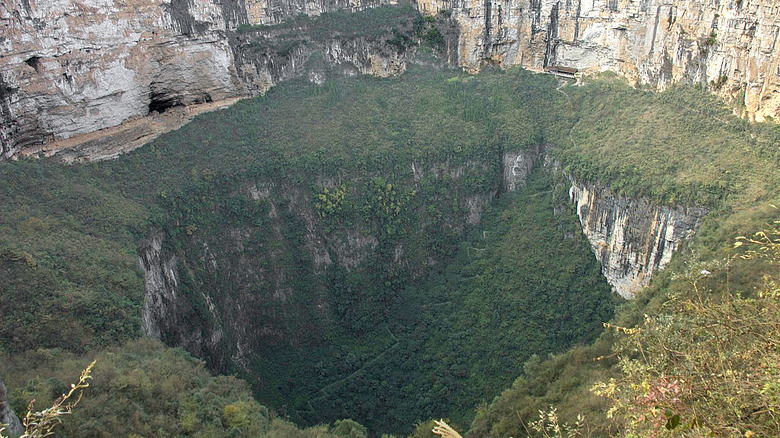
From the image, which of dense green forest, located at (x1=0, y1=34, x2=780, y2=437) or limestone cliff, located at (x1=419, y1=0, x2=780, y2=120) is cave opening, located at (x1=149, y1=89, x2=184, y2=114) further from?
limestone cliff, located at (x1=419, y1=0, x2=780, y2=120)

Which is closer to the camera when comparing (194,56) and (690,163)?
(690,163)

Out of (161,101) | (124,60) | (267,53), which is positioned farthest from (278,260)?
(267,53)

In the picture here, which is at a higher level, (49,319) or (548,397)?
(49,319)

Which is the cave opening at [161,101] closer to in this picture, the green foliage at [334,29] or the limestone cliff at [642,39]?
the green foliage at [334,29]

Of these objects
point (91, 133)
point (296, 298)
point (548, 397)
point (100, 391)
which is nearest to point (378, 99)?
point (296, 298)

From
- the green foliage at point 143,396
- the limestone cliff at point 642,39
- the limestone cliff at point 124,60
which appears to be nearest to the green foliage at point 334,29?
the limestone cliff at point 124,60

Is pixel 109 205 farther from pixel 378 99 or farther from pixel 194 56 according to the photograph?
pixel 378 99

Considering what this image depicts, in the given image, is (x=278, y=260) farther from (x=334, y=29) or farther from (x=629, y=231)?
(x=629, y=231)

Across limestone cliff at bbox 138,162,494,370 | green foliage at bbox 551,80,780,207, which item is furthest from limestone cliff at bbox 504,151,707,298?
limestone cliff at bbox 138,162,494,370
